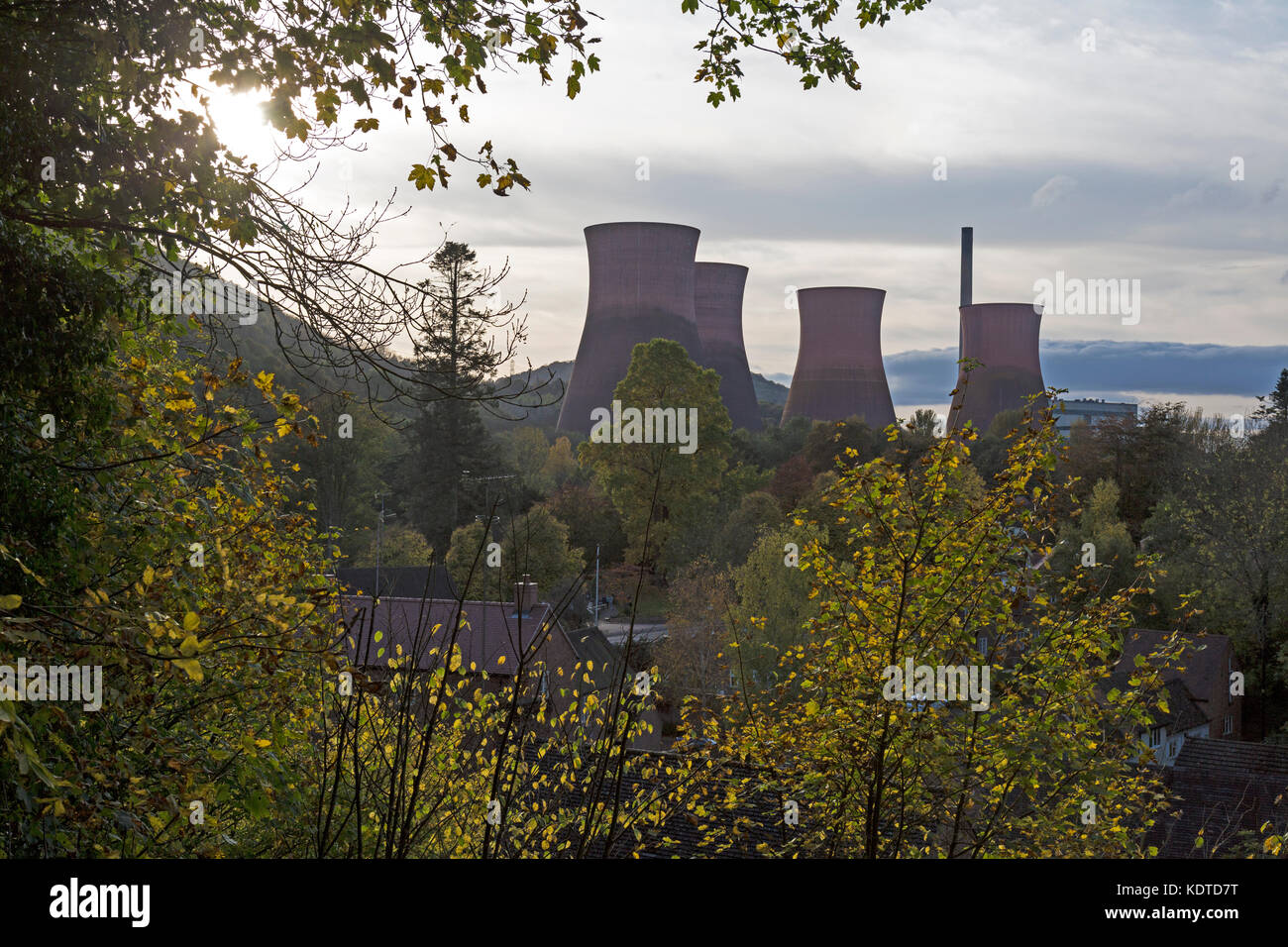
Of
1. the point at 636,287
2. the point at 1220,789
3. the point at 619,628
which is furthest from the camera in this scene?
the point at 636,287

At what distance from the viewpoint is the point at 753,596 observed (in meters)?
22.0

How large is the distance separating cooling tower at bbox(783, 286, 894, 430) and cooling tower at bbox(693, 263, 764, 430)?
8.21ft

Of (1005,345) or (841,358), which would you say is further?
(841,358)

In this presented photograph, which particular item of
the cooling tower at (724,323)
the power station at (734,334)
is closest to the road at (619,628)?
the power station at (734,334)

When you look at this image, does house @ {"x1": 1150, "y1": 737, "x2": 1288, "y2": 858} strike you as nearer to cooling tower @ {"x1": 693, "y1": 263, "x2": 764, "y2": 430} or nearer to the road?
the road

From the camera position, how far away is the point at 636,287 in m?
32.9

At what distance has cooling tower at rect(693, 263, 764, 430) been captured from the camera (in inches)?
1581

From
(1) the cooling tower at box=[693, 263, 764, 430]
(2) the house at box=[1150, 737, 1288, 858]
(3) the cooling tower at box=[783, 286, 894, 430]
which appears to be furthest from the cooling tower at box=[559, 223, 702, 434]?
(2) the house at box=[1150, 737, 1288, 858]

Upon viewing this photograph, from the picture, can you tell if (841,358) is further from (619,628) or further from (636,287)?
(619,628)

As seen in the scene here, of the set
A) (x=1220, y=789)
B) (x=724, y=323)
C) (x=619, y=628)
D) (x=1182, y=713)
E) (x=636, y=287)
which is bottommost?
(x=1182, y=713)

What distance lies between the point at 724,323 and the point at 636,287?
8377 millimetres

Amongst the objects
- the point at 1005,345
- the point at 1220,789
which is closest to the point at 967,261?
the point at 1005,345

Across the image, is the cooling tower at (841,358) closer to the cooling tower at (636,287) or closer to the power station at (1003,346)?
the power station at (1003,346)
